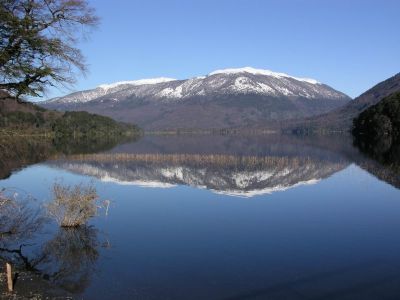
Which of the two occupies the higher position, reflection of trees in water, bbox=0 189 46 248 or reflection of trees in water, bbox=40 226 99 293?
reflection of trees in water, bbox=0 189 46 248

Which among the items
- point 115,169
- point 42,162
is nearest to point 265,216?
point 115,169

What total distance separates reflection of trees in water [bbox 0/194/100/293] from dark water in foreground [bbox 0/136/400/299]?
7 centimetres

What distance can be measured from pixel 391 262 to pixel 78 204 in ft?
53.3

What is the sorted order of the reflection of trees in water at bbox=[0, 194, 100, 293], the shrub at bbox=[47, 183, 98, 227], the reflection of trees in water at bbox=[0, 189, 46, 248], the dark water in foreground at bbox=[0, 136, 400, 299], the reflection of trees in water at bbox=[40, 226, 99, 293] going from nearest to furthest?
the dark water in foreground at bbox=[0, 136, 400, 299] → the reflection of trees in water at bbox=[40, 226, 99, 293] → the reflection of trees in water at bbox=[0, 194, 100, 293] → the reflection of trees in water at bbox=[0, 189, 46, 248] → the shrub at bbox=[47, 183, 98, 227]

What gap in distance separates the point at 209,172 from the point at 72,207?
106ft

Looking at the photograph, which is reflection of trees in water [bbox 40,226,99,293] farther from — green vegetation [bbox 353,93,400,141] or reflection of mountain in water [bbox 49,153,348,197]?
green vegetation [bbox 353,93,400,141]

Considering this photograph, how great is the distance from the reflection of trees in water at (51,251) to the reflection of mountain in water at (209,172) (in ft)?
61.2

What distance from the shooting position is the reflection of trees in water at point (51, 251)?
17.9 meters

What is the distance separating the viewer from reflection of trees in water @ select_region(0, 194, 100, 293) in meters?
17.9

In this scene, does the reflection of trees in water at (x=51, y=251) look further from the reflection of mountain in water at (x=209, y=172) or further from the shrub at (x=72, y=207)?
the reflection of mountain in water at (x=209, y=172)

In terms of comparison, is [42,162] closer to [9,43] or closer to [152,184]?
[152,184]

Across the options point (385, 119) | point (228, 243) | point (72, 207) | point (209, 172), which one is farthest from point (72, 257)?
point (385, 119)

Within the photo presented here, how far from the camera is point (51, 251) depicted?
21438 millimetres

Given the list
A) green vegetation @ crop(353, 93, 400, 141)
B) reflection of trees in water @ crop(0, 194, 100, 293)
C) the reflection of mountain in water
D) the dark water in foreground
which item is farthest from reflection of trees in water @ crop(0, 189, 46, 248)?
green vegetation @ crop(353, 93, 400, 141)
